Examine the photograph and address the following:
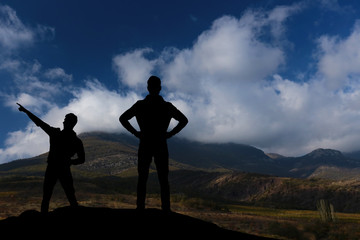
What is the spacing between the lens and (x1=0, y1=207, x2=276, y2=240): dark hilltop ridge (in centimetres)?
502


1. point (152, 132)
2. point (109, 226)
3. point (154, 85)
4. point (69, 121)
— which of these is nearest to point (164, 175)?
point (152, 132)

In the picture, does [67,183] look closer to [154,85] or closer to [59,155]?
[59,155]

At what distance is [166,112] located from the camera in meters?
6.69

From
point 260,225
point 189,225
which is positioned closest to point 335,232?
point 260,225

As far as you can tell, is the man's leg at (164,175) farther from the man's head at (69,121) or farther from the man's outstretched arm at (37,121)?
the man's outstretched arm at (37,121)

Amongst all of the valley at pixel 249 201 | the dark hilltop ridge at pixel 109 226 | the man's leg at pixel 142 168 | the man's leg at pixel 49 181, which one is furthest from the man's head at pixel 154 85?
the valley at pixel 249 201

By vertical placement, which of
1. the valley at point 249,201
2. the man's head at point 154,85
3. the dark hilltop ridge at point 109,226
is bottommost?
the valley at point 249,201

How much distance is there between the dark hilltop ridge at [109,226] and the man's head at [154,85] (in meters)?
2.70

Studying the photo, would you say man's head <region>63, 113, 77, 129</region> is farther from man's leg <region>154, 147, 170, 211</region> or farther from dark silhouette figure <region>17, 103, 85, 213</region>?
man's leg <region>154, 147, 170, 211</region>

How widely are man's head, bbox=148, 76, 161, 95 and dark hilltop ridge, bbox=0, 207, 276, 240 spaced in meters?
2.70

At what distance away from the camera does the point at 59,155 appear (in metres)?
7.82

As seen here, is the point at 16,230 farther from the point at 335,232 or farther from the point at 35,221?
the point at 335,232

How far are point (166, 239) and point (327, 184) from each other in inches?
6716

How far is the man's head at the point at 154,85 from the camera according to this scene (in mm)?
6652
